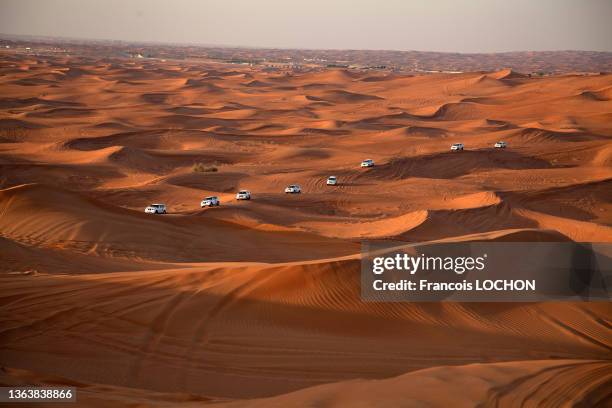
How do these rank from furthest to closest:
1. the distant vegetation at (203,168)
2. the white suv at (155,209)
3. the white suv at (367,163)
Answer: the white suv at (367,163) → the distant vegetation at (203,168) → the white suv at (155,209)

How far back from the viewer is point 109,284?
45.8 feet

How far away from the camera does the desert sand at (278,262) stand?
1015 cm

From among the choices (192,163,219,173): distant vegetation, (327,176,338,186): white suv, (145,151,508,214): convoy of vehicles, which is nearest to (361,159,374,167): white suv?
(145,151,508,214): convoy of vehicles

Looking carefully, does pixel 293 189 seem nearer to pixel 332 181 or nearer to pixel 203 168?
pixel 332 181

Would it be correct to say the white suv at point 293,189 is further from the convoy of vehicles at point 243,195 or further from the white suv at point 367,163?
the white suv at point 367,163

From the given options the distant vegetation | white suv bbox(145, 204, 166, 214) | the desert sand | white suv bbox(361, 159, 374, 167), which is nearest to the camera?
the desert sand

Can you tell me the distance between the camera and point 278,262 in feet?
66.1

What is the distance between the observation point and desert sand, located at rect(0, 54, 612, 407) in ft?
33.3

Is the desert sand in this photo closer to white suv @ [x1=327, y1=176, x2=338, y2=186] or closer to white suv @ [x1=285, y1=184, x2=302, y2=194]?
white suv @ [x1=327, y1=176, x2=338, y2=186]

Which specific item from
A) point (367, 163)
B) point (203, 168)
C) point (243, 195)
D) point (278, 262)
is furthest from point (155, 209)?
point (367, 163)

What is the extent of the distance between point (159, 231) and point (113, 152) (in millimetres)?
20941

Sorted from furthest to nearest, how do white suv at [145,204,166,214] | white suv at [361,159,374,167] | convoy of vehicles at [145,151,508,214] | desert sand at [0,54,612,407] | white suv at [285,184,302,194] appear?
1. white suv at [361,159,374,167]
2. white suv at [285,184,302,194]
3. convoy of vehicles at [145,151,508,214]
4. white suv at [145,204,166,214]
5. desert sand at [0,54,612,407]

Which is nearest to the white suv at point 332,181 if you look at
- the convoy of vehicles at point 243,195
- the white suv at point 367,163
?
the convoy of vehicles at point 243,195

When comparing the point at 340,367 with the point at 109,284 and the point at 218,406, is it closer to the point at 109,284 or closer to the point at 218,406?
the point at 218,406
